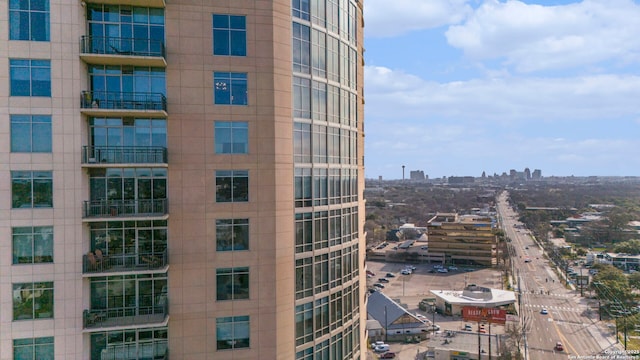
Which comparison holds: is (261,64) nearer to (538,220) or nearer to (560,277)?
(560,277)

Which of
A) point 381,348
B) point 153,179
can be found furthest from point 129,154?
point 381,348

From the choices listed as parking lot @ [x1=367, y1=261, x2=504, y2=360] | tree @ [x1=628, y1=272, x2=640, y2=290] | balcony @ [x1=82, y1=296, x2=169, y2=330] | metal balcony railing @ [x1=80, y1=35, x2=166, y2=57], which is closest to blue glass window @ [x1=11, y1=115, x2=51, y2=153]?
metal balcony railing @ [x1=80, y1=35, x2=166, y2=57]

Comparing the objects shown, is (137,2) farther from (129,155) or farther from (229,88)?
(129,155)

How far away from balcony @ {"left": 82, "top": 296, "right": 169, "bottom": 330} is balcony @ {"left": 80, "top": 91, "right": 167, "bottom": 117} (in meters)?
9.18

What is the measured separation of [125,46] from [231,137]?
667cm

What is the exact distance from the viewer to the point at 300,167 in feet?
67.4

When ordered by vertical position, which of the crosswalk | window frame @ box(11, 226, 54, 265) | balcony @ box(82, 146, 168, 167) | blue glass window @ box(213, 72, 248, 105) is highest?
blue glass window @ box(213, 72, 248, 105)

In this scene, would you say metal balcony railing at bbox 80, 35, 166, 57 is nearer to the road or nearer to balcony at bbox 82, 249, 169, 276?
balcony at bbox 82, 249, 169, 276

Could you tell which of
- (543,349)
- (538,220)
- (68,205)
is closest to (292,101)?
(68,205)

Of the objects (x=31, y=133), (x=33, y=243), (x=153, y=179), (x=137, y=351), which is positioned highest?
(x=31, y=133)

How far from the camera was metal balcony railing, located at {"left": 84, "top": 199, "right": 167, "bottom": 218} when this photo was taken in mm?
18391

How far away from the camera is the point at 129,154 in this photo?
1878cm

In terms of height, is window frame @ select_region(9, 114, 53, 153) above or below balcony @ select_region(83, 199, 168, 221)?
above

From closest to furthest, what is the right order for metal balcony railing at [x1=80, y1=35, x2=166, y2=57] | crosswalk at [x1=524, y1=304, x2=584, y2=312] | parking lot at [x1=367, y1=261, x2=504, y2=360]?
1. metal balcony railing at [x1=80, y1=35, x2=166, y2=57]
2. parking lot at [x1=367, y1=261, x2=504, y2=360]
3. crosswalk at [x1=524, y1=304, x2=584, y2=312]
